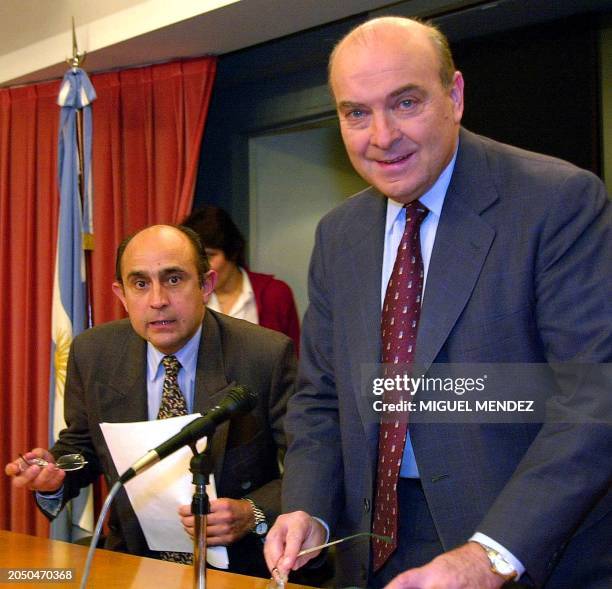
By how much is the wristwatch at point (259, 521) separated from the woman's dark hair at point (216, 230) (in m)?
1.64

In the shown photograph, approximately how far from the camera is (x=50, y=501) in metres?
2.19

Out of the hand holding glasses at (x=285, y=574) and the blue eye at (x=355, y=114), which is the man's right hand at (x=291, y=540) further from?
the blue eye at (x=355, y=114)

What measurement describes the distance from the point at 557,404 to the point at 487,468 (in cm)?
18

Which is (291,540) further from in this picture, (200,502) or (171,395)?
(171,395)

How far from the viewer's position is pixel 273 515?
80.1 inches

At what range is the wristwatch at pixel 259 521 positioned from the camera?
1993 millimetres

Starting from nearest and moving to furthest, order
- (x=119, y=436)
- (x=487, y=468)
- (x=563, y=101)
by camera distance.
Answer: (x=487, y=468) → (x=119, y=436) → (x=563, y=101)

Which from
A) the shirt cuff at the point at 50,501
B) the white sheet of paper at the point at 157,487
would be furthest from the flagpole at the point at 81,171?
the white sheet of paper at the point at 157,487

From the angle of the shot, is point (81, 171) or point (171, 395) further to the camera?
point (81, 171)

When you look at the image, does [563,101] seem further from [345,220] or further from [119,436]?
[119,436]

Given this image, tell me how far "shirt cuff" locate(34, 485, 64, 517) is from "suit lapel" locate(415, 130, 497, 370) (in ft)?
3.89

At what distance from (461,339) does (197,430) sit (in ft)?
1.50

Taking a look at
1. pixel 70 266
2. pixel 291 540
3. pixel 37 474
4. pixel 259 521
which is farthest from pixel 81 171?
pixel 291 540

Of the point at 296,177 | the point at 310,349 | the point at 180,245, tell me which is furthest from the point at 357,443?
the point at 296,177
